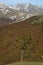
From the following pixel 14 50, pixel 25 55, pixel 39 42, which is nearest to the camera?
pixel 25 55

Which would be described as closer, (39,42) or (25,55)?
(25,55)

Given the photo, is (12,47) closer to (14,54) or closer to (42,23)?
(14,54)

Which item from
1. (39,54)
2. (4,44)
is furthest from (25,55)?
(4,44)

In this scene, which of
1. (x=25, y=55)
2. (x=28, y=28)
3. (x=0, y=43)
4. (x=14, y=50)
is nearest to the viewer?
(x=25, y=55)

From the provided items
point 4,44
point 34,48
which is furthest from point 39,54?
point 4,44

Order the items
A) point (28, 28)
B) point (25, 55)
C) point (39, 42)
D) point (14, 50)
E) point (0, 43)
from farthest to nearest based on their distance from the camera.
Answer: point (28, 28)
point (0, 43)
point (39, 42)
point (14, 50)
point (25, 55)

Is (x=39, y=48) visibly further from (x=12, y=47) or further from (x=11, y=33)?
(x=11, y=33)

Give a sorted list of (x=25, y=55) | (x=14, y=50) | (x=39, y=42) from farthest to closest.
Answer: (x=39, y=42) < (x=14, y=50) < (x=25, y=55)

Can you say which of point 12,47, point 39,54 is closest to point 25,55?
point 39,54

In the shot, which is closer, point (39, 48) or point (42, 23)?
point (39, 48)
